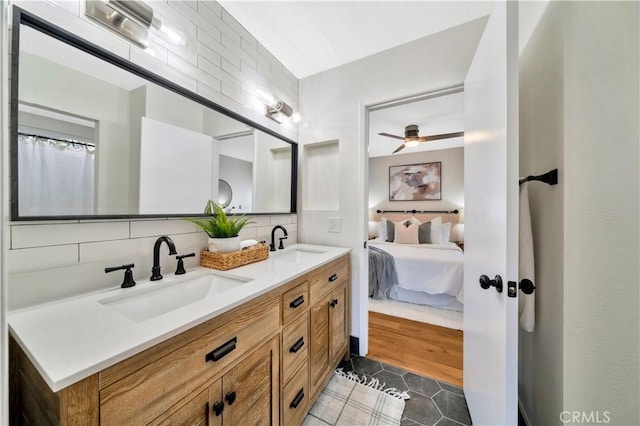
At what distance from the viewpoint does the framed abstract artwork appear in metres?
4.45

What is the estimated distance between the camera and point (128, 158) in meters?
0.98

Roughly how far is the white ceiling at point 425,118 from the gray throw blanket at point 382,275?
1775 millimetres

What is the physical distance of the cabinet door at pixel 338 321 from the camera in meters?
1.50

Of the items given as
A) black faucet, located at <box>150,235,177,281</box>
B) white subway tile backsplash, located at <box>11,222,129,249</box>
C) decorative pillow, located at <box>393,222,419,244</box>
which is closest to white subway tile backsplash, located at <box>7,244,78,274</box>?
white subway tile backsplash, located at <box>11,222,129,249</box>

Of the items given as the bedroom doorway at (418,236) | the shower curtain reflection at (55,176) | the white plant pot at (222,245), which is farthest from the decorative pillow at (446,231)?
the shower curtain reflection at (55,176)

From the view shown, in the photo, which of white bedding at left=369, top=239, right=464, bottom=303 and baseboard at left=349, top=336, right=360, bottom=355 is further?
white bedding at left=369, top=239, right=464, bottom=303

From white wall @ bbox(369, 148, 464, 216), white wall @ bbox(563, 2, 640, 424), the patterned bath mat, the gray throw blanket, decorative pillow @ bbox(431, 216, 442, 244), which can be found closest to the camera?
white wall @ bbox(563, 2, 640, 424)

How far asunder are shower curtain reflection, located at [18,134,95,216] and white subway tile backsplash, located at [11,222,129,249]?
49 mm

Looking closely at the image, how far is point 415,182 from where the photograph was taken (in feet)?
15.1

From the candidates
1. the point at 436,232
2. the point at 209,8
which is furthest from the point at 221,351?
the point at 436,232

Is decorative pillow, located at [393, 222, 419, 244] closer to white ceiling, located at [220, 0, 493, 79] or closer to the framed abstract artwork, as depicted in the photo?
the framed abstract artwork

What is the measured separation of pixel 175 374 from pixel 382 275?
2.57m

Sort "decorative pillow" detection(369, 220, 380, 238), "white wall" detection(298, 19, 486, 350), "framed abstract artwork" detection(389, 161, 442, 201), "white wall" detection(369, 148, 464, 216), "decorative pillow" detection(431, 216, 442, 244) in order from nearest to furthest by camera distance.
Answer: "white wall" detection(298, 19, 486, 350), "decorative pillow" detection(431, 216, 442, 244), "white wall" detection(369, 148, 464, 216), "framed abstract artwork" detection(389, 161, 442, 201), "decorative pillow" detection(369, 220, 380, 238)

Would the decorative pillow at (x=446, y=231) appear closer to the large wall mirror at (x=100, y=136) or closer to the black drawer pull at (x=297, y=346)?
the black drawer pull at (x=297, y=346)
